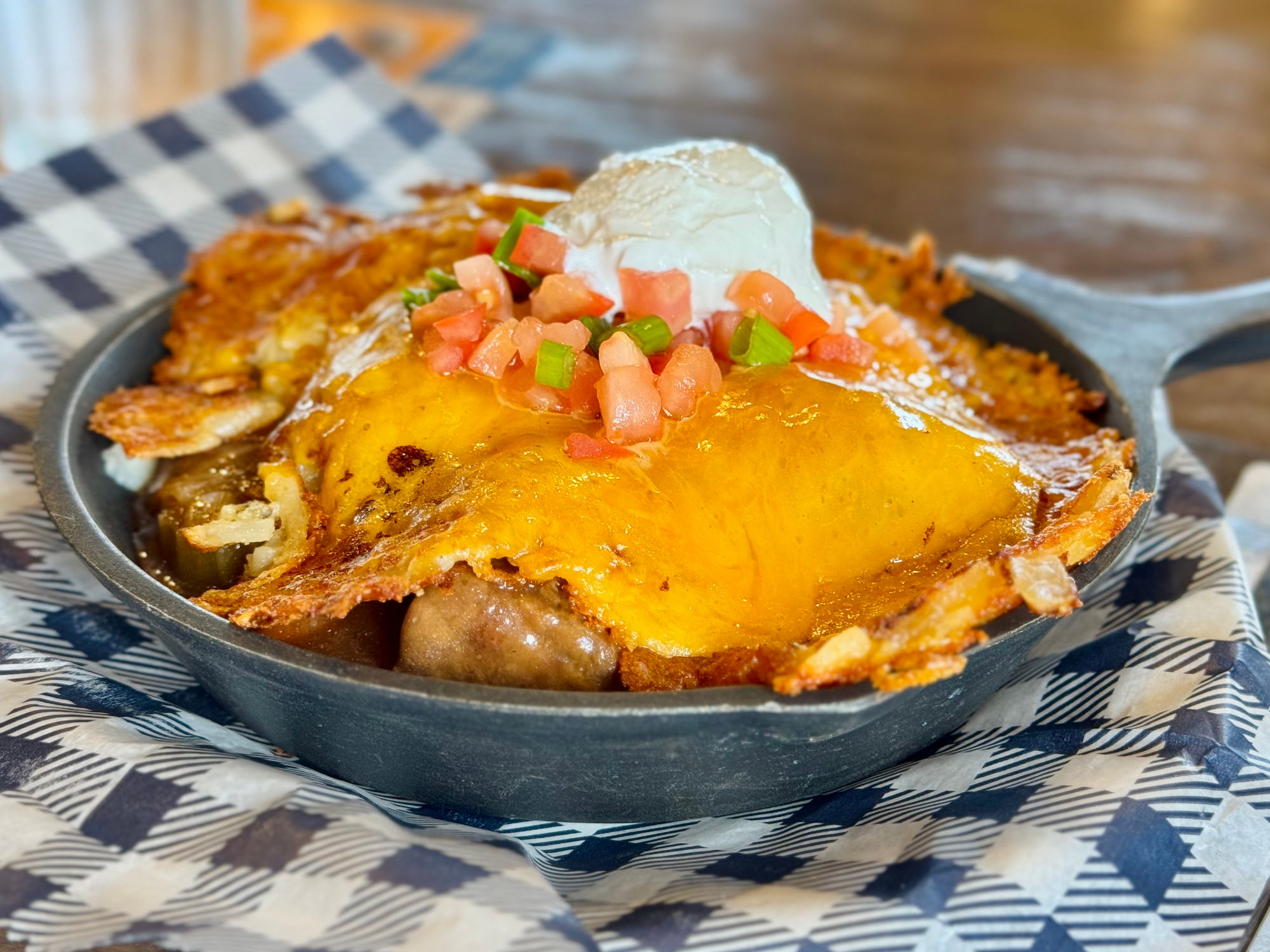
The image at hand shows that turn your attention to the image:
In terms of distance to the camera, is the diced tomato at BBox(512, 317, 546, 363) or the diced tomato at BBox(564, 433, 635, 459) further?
the diced tomato at BBox(512, 317, 546, 363)

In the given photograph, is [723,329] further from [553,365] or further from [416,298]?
[416,298]

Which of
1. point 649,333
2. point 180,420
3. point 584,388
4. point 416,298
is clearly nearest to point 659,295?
point 649,333

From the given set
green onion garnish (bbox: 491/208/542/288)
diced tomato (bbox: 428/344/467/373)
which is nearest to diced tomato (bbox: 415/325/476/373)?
diced tomato (bbox: 428/344/467/373)

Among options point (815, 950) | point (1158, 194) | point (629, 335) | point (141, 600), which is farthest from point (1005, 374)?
point (1158, 194)

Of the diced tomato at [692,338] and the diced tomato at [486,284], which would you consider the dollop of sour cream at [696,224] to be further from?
the diced tomato at [486,284]

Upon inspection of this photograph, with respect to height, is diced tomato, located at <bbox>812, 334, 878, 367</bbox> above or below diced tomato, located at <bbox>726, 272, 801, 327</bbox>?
below

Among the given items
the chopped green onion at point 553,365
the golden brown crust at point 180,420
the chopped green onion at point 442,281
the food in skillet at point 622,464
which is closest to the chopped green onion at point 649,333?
the food in skillet at point 622,464

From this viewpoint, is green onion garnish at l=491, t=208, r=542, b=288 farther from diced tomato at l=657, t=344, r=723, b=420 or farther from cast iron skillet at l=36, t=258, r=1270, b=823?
cast iron skillet at l=36, t=258, r=1270, b=823
